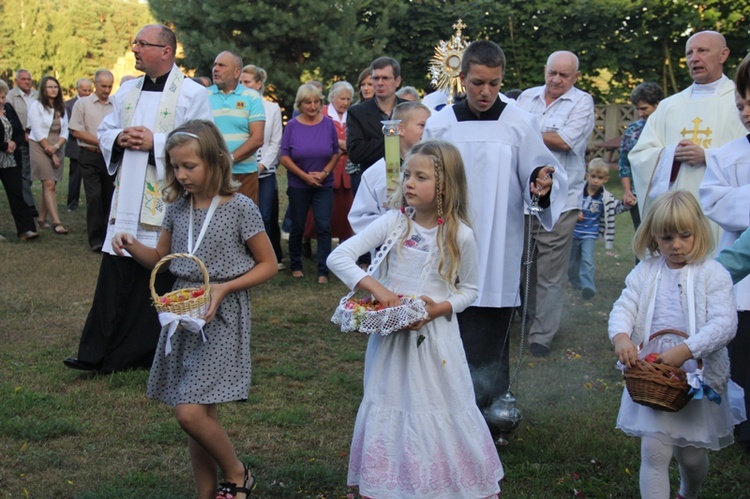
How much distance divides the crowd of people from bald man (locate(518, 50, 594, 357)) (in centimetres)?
2

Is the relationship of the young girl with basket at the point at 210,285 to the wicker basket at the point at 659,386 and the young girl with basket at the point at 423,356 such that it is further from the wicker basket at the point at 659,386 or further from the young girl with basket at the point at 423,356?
the wicker basket at the point at 659,386

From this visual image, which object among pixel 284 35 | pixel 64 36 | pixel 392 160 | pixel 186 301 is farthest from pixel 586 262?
pixel 64 36

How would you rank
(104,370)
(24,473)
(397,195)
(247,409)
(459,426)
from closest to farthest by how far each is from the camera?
(459,426) → (397,195) → (24,473) → (247,409) → (104,370)

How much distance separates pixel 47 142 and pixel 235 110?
5.54 meters

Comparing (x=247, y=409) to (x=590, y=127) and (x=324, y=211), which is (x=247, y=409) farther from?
(x=324, y=211)

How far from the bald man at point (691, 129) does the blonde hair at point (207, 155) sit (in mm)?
3499

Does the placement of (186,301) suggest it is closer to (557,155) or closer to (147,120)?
(147,120)

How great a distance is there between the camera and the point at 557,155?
801 centimetres

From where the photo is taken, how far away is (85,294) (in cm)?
973

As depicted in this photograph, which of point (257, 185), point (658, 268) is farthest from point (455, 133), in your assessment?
point (257, 185)

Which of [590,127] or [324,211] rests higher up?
[590,127]

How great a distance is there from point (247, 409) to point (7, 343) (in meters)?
2.65

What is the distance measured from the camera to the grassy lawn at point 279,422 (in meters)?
4.90

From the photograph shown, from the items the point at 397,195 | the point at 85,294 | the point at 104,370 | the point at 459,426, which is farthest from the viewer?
the point at 85,294
